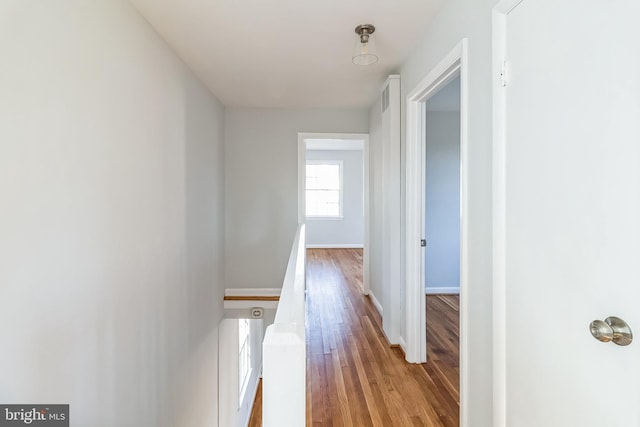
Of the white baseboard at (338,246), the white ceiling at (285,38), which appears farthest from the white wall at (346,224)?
the white ceiling at (285,38)

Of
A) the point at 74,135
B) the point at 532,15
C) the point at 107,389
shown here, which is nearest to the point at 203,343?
the point at 107,389

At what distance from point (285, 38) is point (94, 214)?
5.41 ft

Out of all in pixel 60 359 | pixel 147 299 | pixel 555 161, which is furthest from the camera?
pixel 147 299

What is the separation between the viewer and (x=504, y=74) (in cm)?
120

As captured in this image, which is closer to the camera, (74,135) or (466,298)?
(74,135)

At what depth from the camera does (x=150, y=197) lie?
80.0 inches

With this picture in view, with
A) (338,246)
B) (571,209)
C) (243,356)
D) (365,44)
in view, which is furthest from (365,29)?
(338,246)

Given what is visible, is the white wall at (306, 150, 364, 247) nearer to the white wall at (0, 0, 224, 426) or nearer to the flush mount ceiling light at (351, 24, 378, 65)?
the white wall at (0, 0, 224, 426)

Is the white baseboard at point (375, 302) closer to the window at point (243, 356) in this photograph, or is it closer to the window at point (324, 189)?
the window at point (243, 356)

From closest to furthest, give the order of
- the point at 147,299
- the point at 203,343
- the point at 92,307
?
the point at 92,307 → the point at 147,299 → the point at 203,343

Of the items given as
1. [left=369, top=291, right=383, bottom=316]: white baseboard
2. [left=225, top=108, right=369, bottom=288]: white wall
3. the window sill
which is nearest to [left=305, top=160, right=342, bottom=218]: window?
the window sill

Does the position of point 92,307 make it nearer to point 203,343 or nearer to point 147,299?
point 147,299

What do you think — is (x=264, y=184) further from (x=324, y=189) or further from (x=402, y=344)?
(x=324, y=189)

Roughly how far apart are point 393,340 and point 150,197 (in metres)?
2.20
